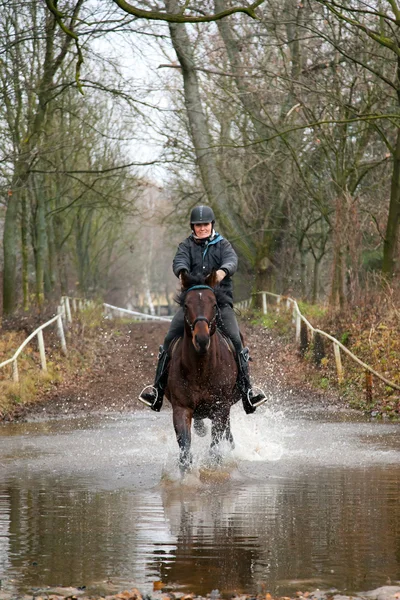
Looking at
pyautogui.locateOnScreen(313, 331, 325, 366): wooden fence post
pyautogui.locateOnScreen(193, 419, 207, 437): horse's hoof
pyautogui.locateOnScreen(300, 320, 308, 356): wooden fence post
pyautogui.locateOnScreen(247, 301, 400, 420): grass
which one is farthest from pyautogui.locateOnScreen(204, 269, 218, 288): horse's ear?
pyautogui.locateOnScreen(300, 320, 308, 356): wooden fence post

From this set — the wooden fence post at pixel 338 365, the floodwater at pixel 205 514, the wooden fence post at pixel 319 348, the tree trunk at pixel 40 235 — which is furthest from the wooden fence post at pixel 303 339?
the tree trunk at pixel 40 235

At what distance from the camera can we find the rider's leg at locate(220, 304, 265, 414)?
10.6m

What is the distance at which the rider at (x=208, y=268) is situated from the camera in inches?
396

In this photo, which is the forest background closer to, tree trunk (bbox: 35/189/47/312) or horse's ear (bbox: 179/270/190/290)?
tree trunk (bbox: 35/189/47/312)

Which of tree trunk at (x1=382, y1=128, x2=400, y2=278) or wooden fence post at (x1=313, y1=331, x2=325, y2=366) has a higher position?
tree trunk at (x1=382, y1=128, x2=400, y2=278)


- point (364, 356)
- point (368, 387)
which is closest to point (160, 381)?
point (368, 387)

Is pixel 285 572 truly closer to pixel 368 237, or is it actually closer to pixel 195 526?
pixel 195 526

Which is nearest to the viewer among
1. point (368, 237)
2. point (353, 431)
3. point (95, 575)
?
point (95, 575)

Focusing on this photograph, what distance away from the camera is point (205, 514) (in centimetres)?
780

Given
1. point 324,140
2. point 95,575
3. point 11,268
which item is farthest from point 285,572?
point 324,140

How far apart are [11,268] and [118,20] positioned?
309 inches

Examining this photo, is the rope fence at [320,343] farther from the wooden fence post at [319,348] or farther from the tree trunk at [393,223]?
the tree trunk at [393,223]

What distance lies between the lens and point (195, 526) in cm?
729

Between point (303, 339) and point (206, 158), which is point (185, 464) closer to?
point (303, 339)
